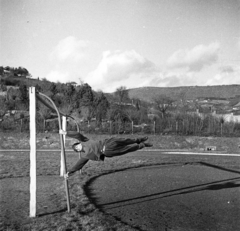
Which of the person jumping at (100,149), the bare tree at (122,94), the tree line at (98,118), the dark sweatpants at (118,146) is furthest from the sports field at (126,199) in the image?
the bare tree at (122,94)

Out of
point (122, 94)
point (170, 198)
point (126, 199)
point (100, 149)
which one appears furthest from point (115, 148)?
point (122, 94)

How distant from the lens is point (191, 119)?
94.5 ft

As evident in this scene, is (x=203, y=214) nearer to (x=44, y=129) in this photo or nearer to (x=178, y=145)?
(x=178, y=145)

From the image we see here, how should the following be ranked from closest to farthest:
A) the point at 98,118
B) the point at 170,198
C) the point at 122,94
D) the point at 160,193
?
the point at 170,198 < the point at 160,193 < the point at 98,118 < the point at 122,94

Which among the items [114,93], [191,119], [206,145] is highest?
[114,93]

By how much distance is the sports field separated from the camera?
16.8ft

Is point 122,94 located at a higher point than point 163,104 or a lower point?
higher

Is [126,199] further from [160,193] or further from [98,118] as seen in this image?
[98,118]

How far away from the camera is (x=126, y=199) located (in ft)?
21.9

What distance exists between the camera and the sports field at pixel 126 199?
5.11 metres

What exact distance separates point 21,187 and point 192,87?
7310 centimetres

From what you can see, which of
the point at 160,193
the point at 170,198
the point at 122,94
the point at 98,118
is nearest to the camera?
the point at 170,198

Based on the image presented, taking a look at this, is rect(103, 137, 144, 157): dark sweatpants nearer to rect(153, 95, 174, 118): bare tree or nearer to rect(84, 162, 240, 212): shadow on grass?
rect(84, 162, 240, 212): shadow on grass

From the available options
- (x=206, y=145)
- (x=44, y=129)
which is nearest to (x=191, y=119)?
(x=206, y=145)
